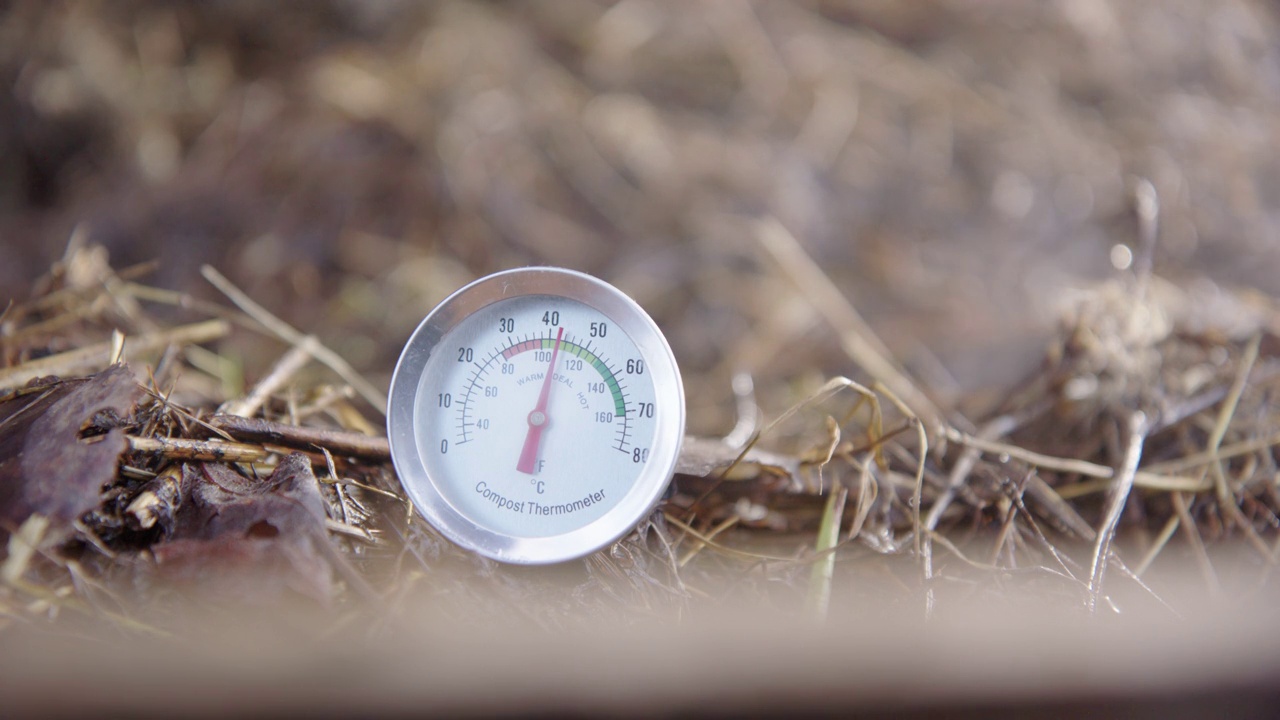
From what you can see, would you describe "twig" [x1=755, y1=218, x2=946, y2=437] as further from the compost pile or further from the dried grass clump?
the dried grass clump

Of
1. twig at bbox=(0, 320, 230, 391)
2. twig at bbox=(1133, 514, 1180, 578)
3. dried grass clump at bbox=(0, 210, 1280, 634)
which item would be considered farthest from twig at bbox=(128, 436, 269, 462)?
twig at bbox=(1133, 514, 1180, 578)

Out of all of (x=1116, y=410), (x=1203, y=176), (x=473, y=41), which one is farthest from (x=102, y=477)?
(x=1203, y=176)

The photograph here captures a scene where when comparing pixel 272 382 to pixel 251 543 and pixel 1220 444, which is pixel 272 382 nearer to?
pixel 251 543

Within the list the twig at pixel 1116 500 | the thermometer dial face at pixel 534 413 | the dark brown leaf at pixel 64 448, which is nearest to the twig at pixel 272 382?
the dark brown leaf at pixel 64 448

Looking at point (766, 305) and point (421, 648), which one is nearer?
point (421, 648)

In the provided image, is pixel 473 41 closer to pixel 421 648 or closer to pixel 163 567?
pixel 163 567

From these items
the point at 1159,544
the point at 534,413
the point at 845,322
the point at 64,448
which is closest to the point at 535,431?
the point at 534,413
